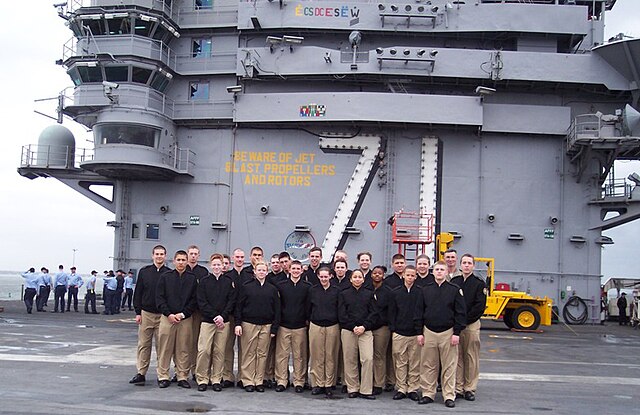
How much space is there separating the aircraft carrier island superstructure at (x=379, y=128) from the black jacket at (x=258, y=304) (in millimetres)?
14969

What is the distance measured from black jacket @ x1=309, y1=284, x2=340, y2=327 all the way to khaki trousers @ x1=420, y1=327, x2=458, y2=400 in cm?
143

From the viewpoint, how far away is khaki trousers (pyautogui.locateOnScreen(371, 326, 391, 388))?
35.2ft

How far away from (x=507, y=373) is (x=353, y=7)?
57.3ft

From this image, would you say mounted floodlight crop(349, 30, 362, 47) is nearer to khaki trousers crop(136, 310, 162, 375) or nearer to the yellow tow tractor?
the yellow tow tractor

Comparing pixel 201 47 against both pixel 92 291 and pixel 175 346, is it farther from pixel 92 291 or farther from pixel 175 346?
pixel 175 346

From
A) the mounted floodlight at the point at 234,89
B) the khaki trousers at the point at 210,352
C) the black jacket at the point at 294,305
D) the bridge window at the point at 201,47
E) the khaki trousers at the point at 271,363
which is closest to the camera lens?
the khaki trousers at the point at 210,352

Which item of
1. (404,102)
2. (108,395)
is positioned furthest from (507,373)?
(404,102)

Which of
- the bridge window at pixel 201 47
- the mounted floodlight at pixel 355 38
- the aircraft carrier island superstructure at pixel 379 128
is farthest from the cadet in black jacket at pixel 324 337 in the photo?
the bridge window at pixel 201 47

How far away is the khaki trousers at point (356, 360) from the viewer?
10336mm

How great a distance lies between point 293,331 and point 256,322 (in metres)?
0.61

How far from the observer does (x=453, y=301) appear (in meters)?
10.0

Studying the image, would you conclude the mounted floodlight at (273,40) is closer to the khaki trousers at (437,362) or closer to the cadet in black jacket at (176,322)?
the cadet in black jacket at (176,322)

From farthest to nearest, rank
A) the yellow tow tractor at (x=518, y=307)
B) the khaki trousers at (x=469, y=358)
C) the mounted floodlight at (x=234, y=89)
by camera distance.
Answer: the mounted floodlight at (x=234, y=89)
the yellow tow tractor at (x=518, y=307)
the khaki trousers at (x=469, y=358)

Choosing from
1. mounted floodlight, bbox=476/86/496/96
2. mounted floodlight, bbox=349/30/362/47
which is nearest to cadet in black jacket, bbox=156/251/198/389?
mounted floodlight, bbox=349/30/362/47
